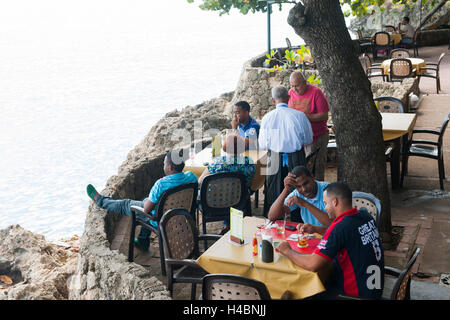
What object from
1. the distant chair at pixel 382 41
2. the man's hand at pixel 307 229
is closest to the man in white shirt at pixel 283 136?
the man's hand at pixel 307 229

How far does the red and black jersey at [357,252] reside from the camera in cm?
339

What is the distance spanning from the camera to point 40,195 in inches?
1174

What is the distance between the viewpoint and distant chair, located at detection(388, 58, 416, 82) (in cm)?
1235

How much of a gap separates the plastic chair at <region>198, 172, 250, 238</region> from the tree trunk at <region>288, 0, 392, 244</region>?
116 centimetres

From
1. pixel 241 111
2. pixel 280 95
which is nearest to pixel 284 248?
pixel 280 95

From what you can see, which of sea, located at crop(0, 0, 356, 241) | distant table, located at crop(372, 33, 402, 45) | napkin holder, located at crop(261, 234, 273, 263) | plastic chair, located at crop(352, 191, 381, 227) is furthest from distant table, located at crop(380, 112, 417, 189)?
sea, located at crop(0, 0, 356, 241)

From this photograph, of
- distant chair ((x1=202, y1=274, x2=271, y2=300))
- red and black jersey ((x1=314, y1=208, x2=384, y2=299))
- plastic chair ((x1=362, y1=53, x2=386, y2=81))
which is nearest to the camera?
distant chair ((x1=202, y1=274, x2=271, y2=300))

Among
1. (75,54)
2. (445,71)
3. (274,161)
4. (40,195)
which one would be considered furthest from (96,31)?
(274,161)

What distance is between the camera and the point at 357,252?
11.1 feet

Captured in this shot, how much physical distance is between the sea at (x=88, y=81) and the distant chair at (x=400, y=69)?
10.1 metres

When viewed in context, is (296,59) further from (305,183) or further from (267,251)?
(267,251)

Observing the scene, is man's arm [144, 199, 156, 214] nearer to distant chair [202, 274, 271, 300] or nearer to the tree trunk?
distant chair [202, 274, 271, 300]
